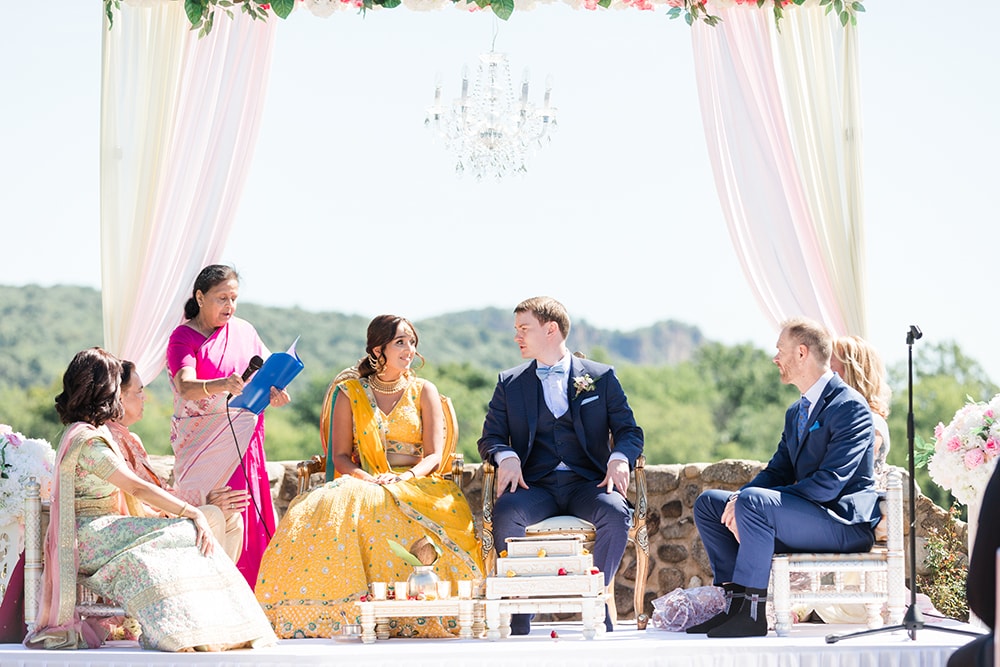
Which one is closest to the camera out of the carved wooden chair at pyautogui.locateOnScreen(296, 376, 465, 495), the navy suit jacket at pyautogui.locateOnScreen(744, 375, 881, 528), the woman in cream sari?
the woman in cream sari

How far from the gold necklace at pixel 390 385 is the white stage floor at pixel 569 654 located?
4.20 ft

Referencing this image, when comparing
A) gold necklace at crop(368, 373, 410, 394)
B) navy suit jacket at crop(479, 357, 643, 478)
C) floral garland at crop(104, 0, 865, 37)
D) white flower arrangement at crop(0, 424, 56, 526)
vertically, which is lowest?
white flower arrangement at crop(0, 424, 56, 526)

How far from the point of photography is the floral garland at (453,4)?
547 centimetres

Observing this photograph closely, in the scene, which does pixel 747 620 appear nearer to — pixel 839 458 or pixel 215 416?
pixel 839 458

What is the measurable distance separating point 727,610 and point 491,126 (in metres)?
2.92

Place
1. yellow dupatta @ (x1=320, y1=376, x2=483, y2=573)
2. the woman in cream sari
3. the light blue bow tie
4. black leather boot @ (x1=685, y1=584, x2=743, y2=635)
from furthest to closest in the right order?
the light blue bow tie < yellow dupatta @ (x1=320, y1=376, x2=483, y2=573) < black leather boot @ (x1=685, y1=584, x2=743, y2=635) < the woman in cream sari

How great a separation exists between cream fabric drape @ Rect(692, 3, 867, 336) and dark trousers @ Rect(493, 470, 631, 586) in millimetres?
1248

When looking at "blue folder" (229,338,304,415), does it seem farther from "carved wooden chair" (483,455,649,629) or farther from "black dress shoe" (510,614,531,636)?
"black dress shoe" (510,614,531,636)

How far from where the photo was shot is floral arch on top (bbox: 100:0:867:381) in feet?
18.5

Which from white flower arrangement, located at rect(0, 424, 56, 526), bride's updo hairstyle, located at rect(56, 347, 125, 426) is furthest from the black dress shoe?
white flower arrangement, located at rect(0, 424, 56, 526)

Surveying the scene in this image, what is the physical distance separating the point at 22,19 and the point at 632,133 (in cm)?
1411

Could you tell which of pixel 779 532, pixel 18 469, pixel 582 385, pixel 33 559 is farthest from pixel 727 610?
pixel 18 469

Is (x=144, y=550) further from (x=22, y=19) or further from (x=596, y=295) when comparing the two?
(x=596, y=295)

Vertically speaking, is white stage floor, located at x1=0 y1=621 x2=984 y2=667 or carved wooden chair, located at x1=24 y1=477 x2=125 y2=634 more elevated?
carved wooden chair, located at x1=24 y1=477 x2=125 y2=634
